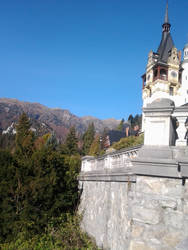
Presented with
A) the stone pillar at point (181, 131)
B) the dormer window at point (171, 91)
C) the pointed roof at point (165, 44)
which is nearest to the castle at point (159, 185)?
the stone pillar at point (181, 131)

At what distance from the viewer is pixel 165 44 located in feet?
124

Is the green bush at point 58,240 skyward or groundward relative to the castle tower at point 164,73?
groundward

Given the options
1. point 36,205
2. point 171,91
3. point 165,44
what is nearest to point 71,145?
point 171,91

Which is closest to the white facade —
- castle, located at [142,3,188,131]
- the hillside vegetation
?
castle, located at [142,3,188,131]

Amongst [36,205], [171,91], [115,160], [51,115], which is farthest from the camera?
[51,115]

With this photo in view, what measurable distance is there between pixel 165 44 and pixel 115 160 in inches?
1501

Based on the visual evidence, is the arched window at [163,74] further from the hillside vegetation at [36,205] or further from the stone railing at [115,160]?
the hillside vegetation at [36,205]

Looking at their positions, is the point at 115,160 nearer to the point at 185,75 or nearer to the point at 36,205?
the point at 36,205

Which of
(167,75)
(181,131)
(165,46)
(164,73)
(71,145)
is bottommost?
(181,131)

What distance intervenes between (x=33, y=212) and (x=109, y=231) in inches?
127

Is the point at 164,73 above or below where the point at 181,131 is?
above

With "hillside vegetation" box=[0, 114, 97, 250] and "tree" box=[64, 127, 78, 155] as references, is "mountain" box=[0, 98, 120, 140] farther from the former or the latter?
"hillside vegetation" box=[0, 114, 97, 250]

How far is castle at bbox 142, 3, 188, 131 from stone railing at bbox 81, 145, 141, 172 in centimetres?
2617

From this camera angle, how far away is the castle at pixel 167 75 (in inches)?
1324
